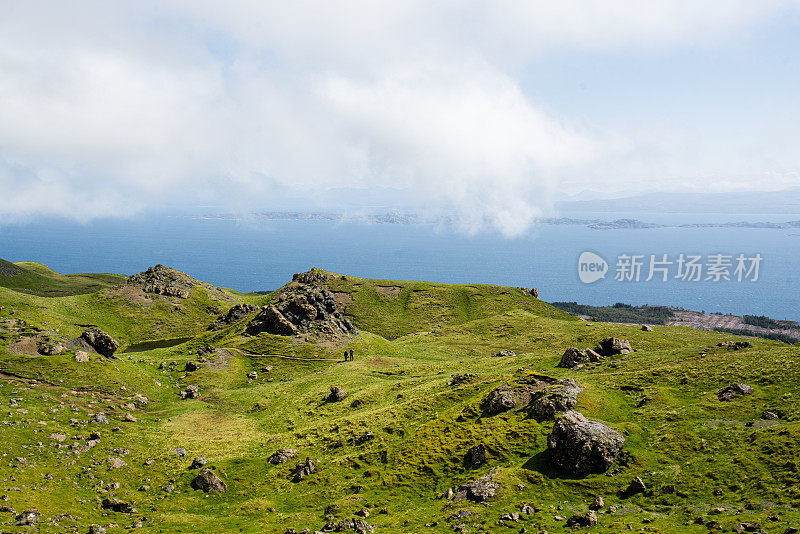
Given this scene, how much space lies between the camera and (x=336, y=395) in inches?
2736

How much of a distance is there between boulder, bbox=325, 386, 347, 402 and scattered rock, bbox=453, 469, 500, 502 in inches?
1349

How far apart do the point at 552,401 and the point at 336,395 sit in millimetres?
35615

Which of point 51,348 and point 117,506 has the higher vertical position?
→ point 51,348

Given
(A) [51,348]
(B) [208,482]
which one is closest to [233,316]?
(A) [51,348]

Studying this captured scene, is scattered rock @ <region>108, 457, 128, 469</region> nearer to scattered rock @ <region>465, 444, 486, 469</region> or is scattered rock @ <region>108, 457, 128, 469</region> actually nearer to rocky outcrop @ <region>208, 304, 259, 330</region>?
scattered rock @ <region>465, 444, 486, 469</region>

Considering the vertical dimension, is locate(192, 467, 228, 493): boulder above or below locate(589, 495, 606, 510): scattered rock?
below

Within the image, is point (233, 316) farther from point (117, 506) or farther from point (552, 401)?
point (552, 401)

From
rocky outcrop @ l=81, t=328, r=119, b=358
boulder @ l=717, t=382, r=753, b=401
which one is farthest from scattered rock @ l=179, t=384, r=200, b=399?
boulder @ l=717, t=382, r=753, b=401

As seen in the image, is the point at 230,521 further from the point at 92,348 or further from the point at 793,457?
the point at 92,348

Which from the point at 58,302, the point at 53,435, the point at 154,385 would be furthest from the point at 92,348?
the point at 58,302

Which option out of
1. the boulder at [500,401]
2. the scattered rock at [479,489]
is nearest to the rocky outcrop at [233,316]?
the boulder at [500,401]

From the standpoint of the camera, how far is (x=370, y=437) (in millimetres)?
52219

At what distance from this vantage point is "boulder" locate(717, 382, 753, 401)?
4372 cm

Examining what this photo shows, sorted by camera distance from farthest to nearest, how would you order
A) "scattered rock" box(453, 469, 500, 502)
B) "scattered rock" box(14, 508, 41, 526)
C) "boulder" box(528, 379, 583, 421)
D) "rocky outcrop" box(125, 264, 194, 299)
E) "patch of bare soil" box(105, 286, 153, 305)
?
"rocky outcrop" box(125, 264, 194, 299) < "patch of bare soil" box(105, 286, 153, 305) < "boulder" box(528, 379, 583, 421) < "scattered rock" box(453, 469, 500, 502) < "scattered rock" box(14, 508, 41, 526)
